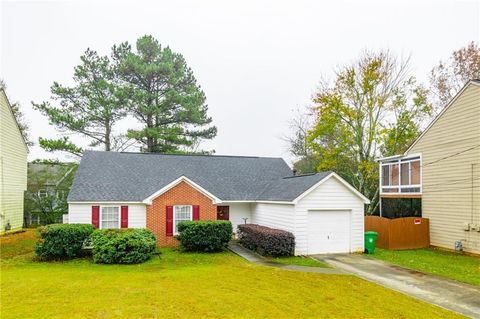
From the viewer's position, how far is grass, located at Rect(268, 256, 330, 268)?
1422 centimetres

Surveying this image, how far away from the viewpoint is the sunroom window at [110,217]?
1805 cm

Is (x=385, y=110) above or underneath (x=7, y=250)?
above

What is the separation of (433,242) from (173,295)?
15706 millimetres

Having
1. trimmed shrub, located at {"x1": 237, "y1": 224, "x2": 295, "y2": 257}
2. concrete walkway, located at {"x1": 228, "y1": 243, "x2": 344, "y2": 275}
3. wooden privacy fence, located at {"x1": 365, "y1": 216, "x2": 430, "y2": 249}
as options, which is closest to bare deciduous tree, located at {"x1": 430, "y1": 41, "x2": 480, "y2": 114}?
wooden privacy fence, located at {"x1": 365, "y1": 216, "x2": 430, "y2": 249}

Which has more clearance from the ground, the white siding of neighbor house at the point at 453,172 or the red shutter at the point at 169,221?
the white siding of neighbor house at the point at 453,172

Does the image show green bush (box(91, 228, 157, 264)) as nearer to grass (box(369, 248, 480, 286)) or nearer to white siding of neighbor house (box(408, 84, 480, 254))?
grass (box(369, 248, 480, 286))

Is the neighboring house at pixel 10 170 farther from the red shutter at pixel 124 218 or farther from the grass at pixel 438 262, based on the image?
the grass at pixel 438 262

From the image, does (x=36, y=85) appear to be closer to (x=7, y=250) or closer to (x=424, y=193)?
(x=7, y=250)

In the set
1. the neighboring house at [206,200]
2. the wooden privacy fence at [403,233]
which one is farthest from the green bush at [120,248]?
the wooden privacy fence at [403,233]

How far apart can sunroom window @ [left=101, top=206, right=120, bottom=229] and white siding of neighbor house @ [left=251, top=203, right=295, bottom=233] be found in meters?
8.12

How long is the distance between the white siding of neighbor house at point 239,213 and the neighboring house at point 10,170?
44.9 ft

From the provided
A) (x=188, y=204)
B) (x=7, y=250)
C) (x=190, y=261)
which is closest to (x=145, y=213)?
(x=188, y=204)

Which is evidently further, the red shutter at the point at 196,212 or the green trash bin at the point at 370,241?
the red shutter at the point at 196,212

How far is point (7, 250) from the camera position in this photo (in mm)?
16188
